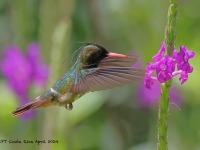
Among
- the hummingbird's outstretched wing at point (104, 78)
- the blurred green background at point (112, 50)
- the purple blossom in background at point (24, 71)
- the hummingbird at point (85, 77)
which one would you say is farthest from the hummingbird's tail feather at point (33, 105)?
the purple blossom in background at point (24, 71)

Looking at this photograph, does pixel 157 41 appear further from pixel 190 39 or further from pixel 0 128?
pixel 0 128

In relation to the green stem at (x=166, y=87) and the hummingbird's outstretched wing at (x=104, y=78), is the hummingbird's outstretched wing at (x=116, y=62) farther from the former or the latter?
the green stem at (x=166, y=87)

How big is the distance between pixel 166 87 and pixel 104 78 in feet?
1.06

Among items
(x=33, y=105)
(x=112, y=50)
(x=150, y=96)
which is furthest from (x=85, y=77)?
(x=112, y=50)

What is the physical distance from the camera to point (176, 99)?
4.16 metres

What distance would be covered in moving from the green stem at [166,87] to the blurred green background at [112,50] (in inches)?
57.9

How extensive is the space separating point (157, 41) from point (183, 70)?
2672 mm

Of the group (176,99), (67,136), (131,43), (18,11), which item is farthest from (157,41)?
(67,136)

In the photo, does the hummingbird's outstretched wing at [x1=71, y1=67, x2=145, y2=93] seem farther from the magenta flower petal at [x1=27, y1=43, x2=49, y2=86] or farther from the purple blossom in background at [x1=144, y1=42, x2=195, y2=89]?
the magenta flower petal at [x1=27, y1=43, x2=49, y2=86]

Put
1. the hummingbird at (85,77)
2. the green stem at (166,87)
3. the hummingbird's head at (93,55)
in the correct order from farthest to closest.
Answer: the hummingbird's head at (93,55)
the hummingbird at (85,77)
the green stem at (166,87)

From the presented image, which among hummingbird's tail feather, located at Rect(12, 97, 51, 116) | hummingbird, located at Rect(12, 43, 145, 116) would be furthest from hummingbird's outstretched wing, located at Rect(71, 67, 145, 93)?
hummingbird's tail feather, located at Rect(12, 97, 51, 116)

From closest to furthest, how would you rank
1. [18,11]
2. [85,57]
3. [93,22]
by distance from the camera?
1. [85,57]
2. [18,11]
3. [93,22]

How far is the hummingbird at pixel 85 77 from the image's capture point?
1910 mm

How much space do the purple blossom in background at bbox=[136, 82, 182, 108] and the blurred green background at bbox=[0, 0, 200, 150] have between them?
0.05 m
